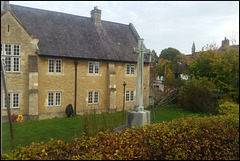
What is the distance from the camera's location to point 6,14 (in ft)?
56.2

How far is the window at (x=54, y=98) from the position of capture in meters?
20.2

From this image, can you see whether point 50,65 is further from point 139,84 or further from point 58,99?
point 139,84

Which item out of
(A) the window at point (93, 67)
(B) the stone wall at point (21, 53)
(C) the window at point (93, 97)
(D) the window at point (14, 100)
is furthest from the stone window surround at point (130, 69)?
(D) the window at point (14, 100)

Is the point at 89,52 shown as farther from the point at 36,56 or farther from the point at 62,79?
the point at 36,56

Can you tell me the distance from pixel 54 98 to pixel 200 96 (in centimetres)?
1457

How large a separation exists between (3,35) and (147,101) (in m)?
17.3

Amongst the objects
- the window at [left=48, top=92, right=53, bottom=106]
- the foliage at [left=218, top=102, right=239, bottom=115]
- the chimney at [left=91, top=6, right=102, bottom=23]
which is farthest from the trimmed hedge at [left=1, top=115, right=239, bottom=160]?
the chimney at [left=91, top=6, right=102, bottom=23]

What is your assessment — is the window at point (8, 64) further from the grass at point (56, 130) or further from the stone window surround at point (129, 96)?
the stone window surround at point (129, 96)

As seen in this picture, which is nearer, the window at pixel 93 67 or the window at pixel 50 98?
the window at pixel 50 98

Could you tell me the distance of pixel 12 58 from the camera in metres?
17.9

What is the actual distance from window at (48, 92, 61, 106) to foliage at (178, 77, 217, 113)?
43.9 ft

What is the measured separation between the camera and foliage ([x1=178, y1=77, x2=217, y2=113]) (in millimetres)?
21297

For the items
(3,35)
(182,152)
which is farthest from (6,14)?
(182,152)

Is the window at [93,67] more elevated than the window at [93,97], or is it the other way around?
the window at [93,67]
